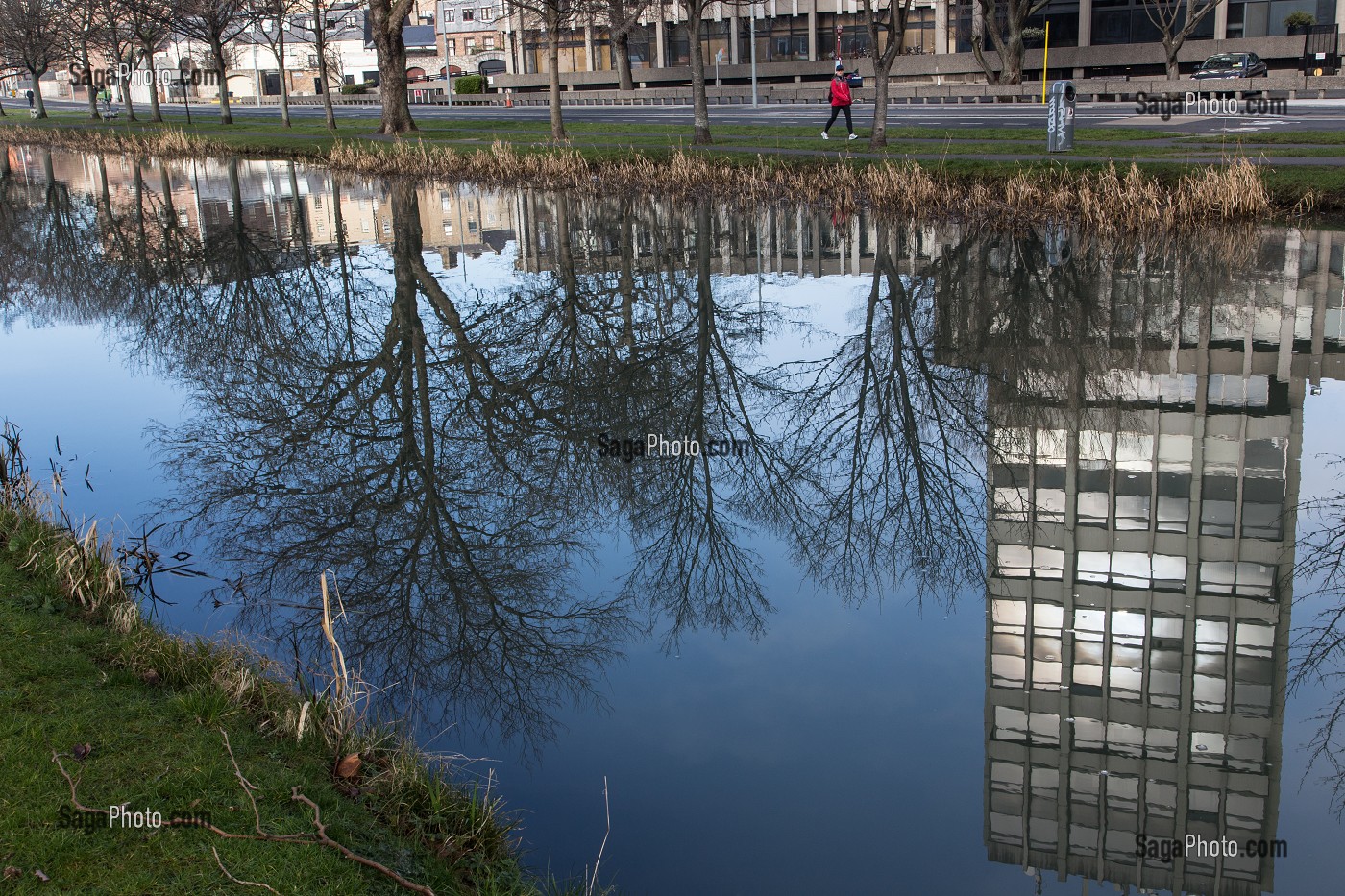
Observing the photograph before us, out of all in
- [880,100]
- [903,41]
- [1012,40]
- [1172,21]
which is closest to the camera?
[880,100]

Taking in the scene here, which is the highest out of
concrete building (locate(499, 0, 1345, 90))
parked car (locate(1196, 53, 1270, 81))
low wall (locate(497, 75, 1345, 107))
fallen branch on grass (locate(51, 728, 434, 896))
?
concrete building (locate(499, 0, 1345, 90))

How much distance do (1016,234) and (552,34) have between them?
19996mm

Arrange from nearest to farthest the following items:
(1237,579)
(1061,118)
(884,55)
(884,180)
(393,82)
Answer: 1. (1237,579)
2. (884,180)
3. (1061,118)
4. (884,55)
5. (393,82)

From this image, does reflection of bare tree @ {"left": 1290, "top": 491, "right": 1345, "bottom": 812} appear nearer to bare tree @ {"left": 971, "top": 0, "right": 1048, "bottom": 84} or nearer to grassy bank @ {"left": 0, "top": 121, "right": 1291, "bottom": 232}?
grassy bank @ {"left": 0, "top": 121, "right": 1291, "bottom": 232}

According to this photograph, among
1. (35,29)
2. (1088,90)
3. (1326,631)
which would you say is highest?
(35,29)

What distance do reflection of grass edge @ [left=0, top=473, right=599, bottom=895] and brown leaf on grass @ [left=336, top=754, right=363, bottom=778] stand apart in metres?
0.06

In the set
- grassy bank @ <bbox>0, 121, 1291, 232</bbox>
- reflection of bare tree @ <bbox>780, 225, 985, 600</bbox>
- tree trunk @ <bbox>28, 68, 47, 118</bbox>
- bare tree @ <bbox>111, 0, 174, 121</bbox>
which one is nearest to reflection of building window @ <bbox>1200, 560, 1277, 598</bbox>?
reflection of bare tree @ <bbox>780, 225, 985, 600</bbox>

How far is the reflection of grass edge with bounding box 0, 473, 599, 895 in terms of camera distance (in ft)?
18.3

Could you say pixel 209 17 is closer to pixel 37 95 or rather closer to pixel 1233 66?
pixel 37 95

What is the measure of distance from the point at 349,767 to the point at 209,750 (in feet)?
2.20

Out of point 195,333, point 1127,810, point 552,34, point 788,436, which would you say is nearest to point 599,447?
point 788,436

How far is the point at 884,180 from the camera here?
26.1 m

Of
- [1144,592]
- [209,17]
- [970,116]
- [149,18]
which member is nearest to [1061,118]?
[970,116]

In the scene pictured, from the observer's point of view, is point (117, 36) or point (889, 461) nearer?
point (889, 461)
